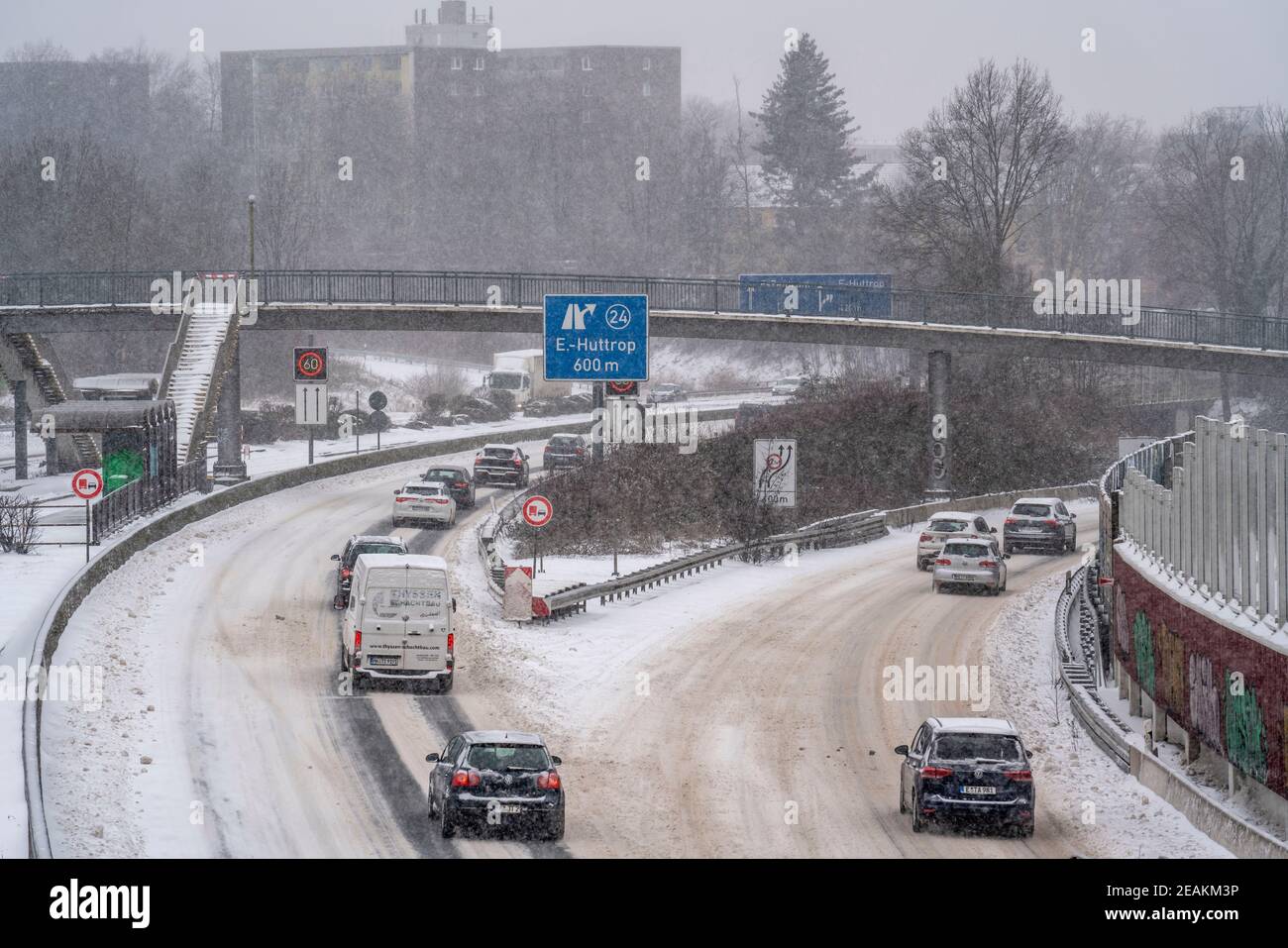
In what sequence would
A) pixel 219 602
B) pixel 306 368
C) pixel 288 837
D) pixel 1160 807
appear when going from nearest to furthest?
pixel 288 837, pixel 1160 807, pixel 219 602, pixel 306 368

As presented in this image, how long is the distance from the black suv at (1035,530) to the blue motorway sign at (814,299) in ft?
33.2

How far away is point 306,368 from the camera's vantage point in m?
58.9

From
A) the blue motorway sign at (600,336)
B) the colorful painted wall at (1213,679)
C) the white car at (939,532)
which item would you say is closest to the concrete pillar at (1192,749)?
the colorful painted wall at (1213,679)

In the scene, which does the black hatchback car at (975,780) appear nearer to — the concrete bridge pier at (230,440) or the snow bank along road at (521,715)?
the snow bank along road at (521,715)

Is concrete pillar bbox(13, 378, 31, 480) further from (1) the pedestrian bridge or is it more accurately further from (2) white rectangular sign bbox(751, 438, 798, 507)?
(2) white rectangular sign bbox(751, 438, 798, 507)

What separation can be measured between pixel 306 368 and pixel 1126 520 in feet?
111

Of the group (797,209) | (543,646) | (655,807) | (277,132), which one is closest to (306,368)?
(543,646)

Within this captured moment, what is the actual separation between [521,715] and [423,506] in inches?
860

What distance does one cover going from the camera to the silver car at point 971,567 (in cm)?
4250

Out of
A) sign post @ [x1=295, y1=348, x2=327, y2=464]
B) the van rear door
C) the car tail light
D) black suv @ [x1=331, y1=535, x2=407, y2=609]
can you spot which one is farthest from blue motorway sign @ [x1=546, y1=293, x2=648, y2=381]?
the car tail light

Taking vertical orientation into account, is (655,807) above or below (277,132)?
below

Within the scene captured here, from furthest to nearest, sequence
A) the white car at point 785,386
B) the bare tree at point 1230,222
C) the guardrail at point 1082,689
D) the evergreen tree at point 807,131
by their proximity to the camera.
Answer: the evergreen tree at point 807,131 < the bare tree at point 1230,222 < the white car at point 785,386 < the guardrail at point 1082,689

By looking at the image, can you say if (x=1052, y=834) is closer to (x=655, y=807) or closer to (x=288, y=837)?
(x=655, y=807)

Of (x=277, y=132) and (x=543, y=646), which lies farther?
(x=277, y=132)
